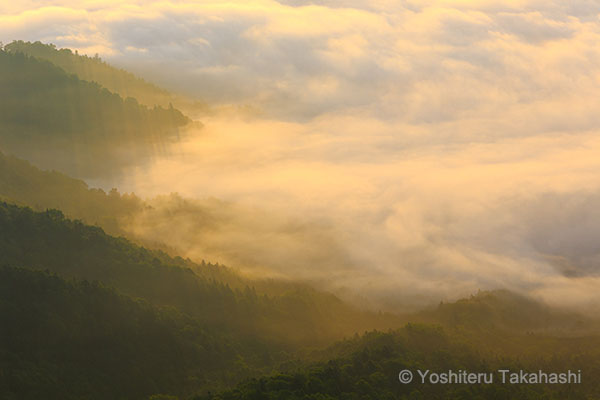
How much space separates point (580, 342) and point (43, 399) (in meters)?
114

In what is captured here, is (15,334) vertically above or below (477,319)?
above

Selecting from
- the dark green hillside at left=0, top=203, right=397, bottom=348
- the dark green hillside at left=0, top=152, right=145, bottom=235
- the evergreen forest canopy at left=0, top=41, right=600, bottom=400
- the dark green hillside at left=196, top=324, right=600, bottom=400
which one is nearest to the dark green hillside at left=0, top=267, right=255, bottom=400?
the evergreen forest canopy at left=0, top=41, right=600, bottom=400

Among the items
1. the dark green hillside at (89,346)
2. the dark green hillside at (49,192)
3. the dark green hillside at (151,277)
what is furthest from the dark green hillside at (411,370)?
the dark green hillside at (49,192)

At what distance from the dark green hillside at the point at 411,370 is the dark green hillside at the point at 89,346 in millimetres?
14892

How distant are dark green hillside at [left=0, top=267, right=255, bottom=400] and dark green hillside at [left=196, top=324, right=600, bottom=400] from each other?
48.9 ft

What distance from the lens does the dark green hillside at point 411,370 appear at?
97.8m

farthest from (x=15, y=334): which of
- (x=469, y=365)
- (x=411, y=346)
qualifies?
(x=469, y=365)

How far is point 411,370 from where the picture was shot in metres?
112

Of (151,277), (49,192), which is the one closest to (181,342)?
(151,277)

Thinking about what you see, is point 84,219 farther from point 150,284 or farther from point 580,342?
point 580,342

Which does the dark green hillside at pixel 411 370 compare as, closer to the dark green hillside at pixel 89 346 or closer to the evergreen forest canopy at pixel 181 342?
the evergreen forest canopy at pixel 181 342

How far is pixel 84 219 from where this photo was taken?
179m

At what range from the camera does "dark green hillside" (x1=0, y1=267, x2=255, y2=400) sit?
10106cm

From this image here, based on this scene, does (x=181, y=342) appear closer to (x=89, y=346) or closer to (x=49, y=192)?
(x=89, y=346)
